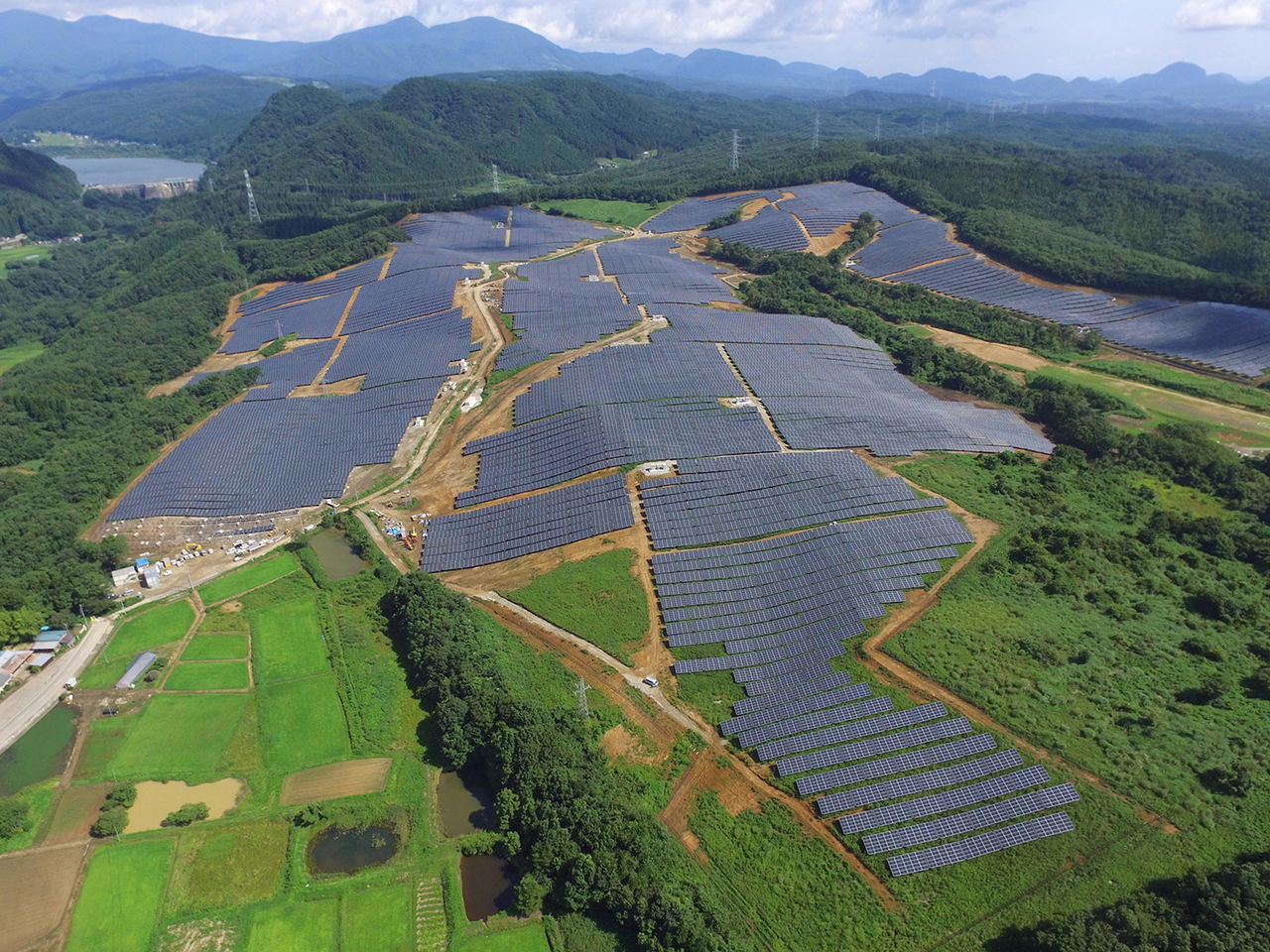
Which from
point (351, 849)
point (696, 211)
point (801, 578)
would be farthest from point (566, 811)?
point (696, 211)

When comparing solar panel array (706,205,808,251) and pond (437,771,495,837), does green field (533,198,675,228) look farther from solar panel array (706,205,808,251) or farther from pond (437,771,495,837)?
pond (437,771,495,837)

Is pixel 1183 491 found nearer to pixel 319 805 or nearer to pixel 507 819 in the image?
pixel 507 819

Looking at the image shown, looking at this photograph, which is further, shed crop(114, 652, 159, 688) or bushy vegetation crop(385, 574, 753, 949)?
shed crop(114, 652, 159, 688)

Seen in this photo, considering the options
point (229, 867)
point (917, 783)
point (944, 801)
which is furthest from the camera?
point (917, 783)

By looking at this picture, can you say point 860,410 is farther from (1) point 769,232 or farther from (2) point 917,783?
(1) point 769,232

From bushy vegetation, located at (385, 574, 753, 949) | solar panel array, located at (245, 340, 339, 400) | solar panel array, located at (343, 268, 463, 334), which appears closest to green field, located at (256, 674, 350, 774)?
bushy vegetation, located at (385, 574, 753, 949)
